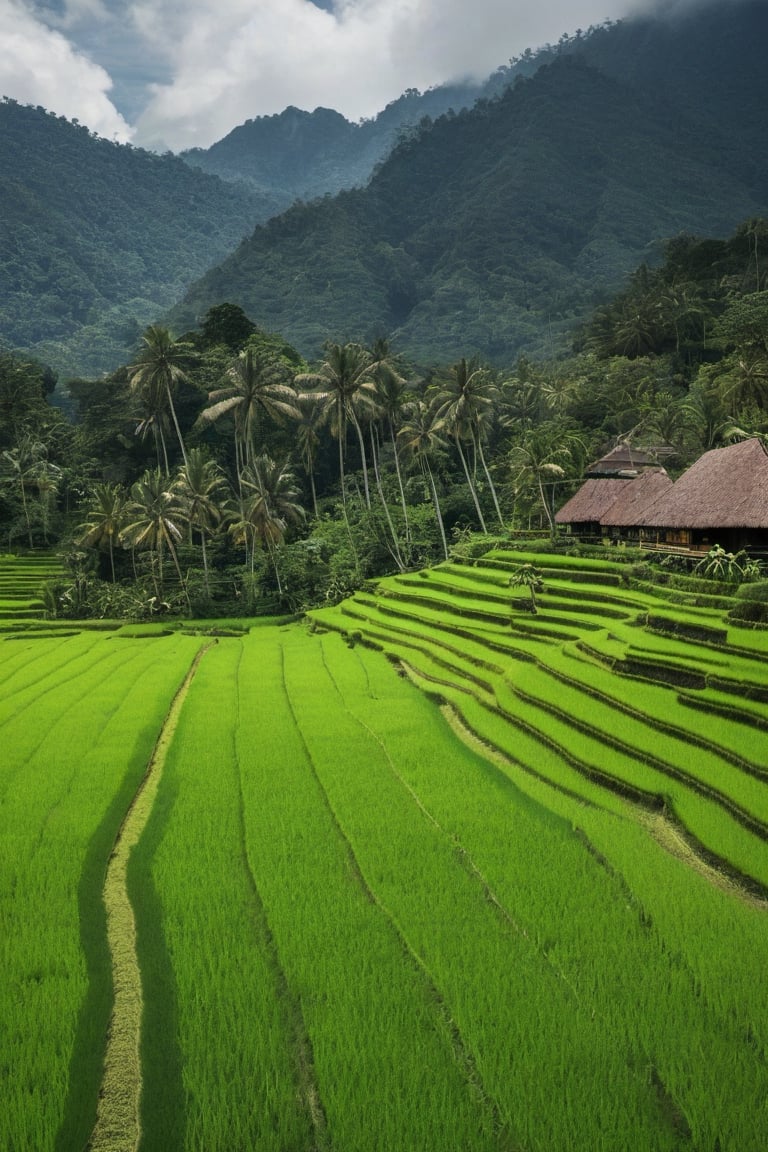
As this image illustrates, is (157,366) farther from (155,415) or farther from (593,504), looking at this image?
(593,504)

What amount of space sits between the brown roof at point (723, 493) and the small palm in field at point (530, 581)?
4.67 m

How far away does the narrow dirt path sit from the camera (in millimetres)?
3885

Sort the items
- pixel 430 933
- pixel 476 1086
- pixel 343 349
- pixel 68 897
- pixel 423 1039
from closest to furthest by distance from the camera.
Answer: pixel 476 1086 < pixel 423 1039 < pixel 430 933 < pixel 68 897 < pixel 343 349

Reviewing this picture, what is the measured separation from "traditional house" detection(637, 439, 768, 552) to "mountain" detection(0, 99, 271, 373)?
7441cm

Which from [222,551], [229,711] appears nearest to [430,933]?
[229,711]

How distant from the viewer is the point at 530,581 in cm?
2100

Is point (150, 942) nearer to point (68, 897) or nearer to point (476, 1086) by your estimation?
point (68, 897)

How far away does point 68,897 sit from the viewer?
6418mm

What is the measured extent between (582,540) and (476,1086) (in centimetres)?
2900

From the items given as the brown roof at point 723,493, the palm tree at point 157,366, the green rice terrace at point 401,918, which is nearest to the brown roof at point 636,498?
the brown roof at point 723,493

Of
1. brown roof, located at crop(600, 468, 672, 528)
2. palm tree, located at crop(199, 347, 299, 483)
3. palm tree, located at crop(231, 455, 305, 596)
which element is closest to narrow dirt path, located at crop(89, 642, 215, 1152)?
brown roof, located at crop(600, 468, 672, 528)

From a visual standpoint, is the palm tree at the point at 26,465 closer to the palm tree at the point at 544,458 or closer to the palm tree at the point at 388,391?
the palm tree at the point at 388,391

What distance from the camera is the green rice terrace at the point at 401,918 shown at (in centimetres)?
393

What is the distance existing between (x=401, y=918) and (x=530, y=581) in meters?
16.0
